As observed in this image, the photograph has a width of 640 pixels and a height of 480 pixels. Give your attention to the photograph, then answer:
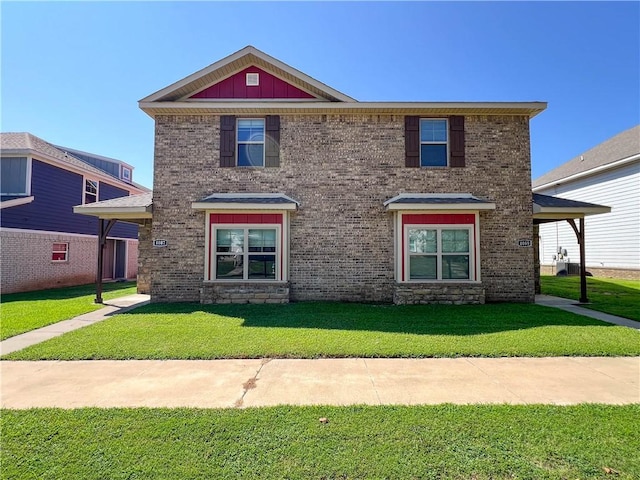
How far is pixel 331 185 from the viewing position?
1043cm

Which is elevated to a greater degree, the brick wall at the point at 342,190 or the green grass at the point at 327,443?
the brick wall at the point at 342,190

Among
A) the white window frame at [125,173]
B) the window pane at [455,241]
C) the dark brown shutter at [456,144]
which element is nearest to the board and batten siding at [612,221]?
the dark brown shutter at [456,144]

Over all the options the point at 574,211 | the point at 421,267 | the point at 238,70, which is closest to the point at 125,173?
the point at 238,70

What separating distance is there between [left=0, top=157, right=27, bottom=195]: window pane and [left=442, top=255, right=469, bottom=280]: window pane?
17.1 meters

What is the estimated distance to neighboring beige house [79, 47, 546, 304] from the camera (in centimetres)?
1015

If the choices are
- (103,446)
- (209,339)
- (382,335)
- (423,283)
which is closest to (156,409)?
(103,446)

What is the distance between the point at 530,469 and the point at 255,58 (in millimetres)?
11770

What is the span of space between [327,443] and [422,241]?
798 centimetres

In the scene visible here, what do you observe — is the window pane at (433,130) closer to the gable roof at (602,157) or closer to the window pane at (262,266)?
the window pane at (262,266)

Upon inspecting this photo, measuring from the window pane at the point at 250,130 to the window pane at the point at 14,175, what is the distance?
10.7 metres

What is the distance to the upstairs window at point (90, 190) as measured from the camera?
1738 cm

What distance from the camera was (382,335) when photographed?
650 cm

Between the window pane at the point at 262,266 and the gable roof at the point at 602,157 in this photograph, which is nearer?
the window pane at the point at 262,266

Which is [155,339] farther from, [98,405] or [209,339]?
[98,405]
